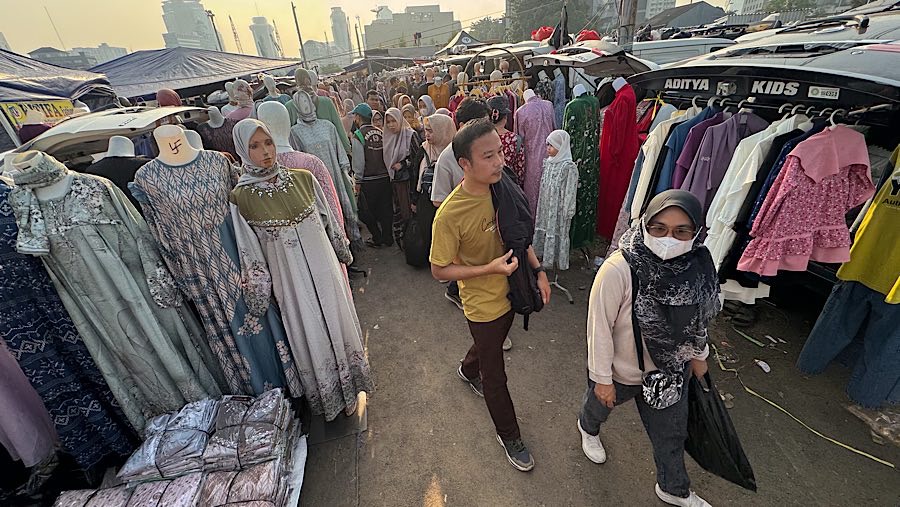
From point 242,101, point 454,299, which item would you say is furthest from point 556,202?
point 242,101

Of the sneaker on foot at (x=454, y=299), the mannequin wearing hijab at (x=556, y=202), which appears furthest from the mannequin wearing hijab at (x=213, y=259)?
the mannequin wearing hijab at (x=556, y=202)

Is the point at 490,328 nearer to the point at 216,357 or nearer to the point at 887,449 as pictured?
the point at 216,357

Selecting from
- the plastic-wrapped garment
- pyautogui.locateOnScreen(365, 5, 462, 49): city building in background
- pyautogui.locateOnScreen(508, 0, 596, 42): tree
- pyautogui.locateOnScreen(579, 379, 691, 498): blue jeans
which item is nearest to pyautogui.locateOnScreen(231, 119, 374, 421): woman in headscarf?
the plastic-wrapped garment

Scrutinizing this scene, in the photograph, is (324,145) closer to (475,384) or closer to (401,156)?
→ (401,156)

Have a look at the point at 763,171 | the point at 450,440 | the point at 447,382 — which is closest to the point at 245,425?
the point at 450,440

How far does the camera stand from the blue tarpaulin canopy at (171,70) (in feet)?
28.2

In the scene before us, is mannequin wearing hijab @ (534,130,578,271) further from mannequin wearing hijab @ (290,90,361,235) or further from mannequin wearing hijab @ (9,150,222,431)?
mannequin wearing hijab @ (9,150,222,431)

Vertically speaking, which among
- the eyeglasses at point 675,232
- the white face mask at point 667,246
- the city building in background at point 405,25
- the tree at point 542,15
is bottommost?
the white face mask at point 667,246

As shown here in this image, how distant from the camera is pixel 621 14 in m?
6.09

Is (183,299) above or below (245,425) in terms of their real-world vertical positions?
above

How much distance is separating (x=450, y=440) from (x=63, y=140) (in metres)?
3.00

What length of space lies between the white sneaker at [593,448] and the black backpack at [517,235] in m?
0.98

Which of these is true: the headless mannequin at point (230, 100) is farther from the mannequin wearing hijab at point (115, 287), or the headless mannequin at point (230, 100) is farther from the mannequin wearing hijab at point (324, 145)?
the mannequin wearing hijab at point (115, 287)

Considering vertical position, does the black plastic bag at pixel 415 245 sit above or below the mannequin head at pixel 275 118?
below
